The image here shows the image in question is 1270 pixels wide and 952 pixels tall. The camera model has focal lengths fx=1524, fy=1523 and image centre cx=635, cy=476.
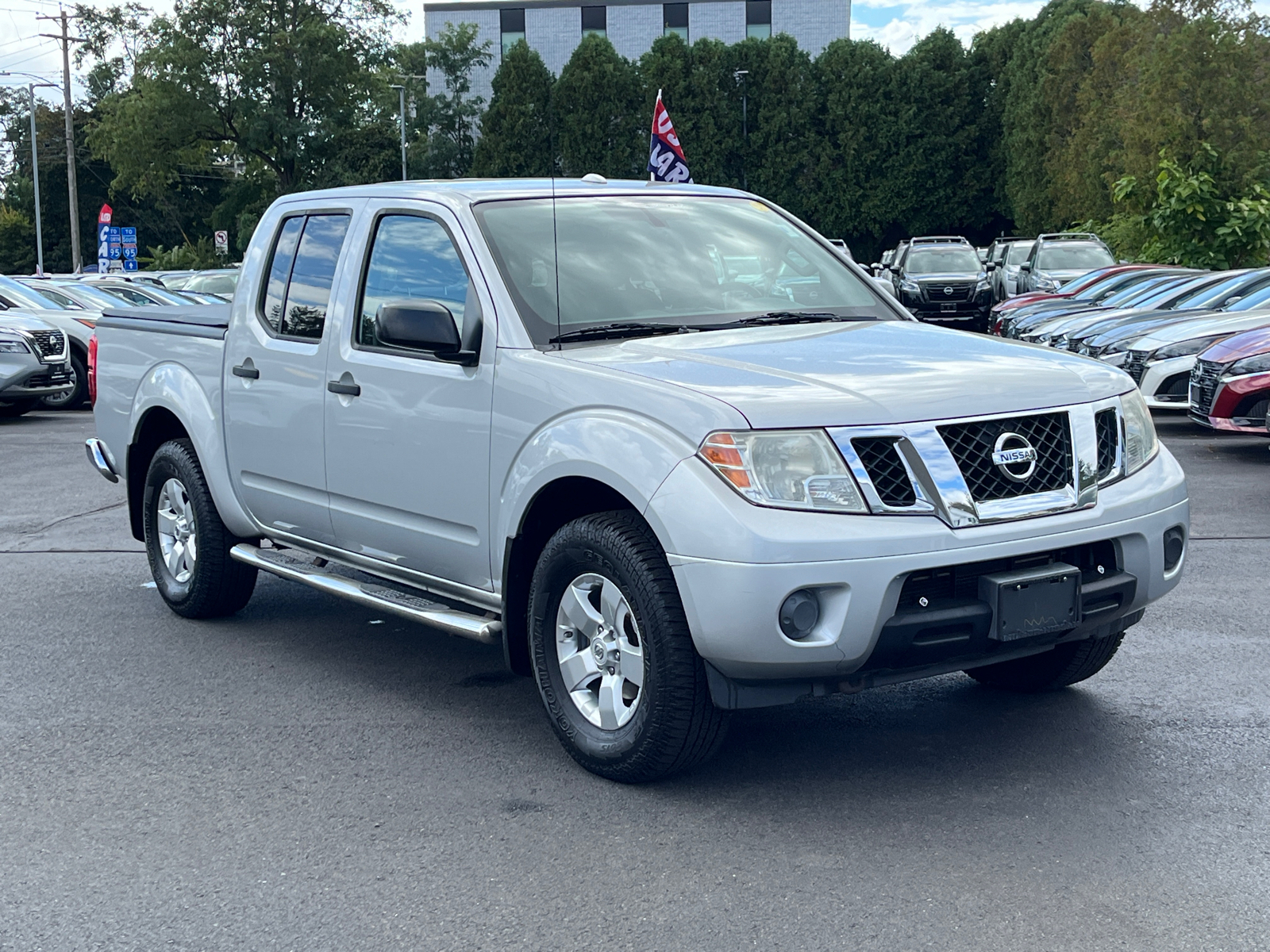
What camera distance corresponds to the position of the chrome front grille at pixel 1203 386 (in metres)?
12.3

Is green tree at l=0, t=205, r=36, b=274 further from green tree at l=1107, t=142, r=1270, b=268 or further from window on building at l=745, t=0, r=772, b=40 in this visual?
green tree at l=1107, t=142, r=1270, b=268

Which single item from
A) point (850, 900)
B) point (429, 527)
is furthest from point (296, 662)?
point (850, 900)

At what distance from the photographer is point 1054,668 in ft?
17.6

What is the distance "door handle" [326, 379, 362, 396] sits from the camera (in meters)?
5.57

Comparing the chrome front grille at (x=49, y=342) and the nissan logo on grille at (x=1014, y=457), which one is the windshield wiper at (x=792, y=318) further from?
the chrome front grille at (x=49, y=342)

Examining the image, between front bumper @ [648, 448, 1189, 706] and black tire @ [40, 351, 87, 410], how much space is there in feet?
52.0

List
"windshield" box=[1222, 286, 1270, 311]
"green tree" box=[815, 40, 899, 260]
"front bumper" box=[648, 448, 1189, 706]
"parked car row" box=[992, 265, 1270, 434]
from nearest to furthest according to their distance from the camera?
"front bumper" box=[648, 448, 1189, 706] → "parked car row" box=[992, 265, 1270, 434] → "windshield" box=[1222, 286, 1270, 311] → "green tree" box=[815, 40, 899, 260]

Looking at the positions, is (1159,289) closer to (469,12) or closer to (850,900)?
(850,900)

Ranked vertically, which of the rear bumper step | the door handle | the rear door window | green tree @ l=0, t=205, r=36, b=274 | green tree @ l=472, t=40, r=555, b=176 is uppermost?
green tree @ l=472, t=40, r=555, b=176

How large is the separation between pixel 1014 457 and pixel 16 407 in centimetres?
1618

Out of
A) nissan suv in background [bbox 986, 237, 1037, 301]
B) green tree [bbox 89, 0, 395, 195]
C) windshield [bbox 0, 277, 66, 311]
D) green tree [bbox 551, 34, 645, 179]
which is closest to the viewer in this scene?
windshield [bbox 0, 277, 66, 311]

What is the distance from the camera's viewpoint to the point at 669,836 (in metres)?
4.21

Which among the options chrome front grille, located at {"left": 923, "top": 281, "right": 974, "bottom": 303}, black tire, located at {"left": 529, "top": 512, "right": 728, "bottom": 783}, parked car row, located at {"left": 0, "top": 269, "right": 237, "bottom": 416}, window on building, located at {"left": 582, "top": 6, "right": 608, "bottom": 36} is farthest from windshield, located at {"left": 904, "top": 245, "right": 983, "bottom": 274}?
window on building, located at {"left": 582, "top": 6, "right": 608, "bottom": 36}

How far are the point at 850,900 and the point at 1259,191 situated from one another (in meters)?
25.5
